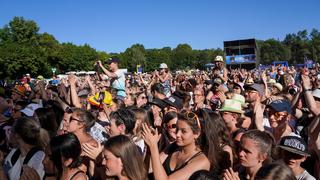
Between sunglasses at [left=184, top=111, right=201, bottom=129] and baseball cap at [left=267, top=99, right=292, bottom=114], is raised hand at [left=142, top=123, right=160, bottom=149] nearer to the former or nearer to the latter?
sunglasses at [left=184, top=111, right=201, bottom=129]

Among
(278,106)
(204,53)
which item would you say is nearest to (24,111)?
(278,106)

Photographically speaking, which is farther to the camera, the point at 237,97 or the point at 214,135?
the point at 237,97

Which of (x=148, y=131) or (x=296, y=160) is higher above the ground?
(x=148, y=131)

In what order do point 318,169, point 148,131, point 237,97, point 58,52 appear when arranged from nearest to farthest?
point 148,131 → point 318,169 → point 237,97 → point 58,52

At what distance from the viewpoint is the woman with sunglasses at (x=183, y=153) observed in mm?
3309

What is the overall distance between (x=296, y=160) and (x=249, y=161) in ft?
1.52

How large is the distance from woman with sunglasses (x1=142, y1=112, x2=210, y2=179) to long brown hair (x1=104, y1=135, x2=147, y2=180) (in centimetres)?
14

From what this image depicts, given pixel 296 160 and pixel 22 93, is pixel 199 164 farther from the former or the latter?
pixel 22 93

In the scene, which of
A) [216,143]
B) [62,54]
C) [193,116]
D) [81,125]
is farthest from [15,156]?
[62,54]

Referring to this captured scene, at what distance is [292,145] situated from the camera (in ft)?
11.6

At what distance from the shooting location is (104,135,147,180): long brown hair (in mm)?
3260

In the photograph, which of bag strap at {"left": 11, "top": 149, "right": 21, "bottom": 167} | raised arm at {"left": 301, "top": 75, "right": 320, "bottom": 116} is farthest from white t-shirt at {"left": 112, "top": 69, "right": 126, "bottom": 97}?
raised arm at {"left": 301, "top": 75, "right": 320, "bottom": 116}

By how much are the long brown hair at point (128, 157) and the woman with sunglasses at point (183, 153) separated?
0.46 ft

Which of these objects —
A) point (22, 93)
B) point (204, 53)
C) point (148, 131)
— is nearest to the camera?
point (148, 131)
